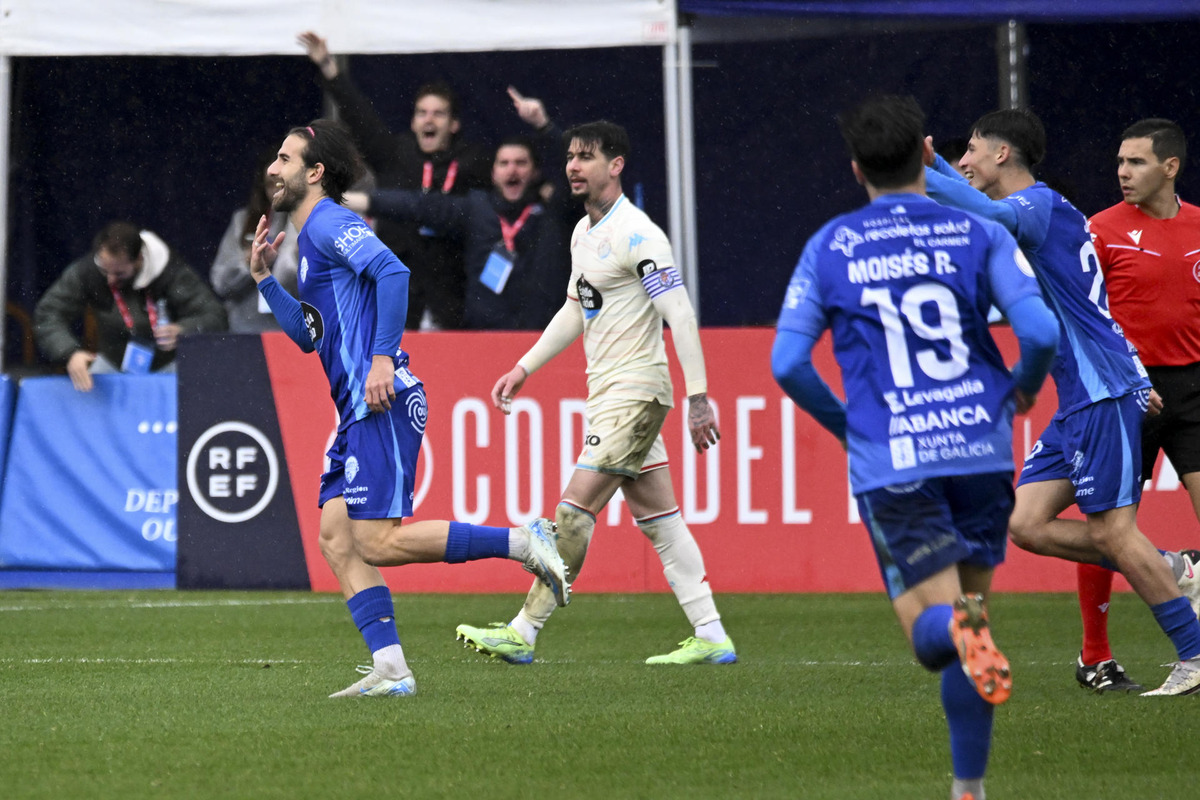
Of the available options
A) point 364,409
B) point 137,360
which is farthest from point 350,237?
point 137,360

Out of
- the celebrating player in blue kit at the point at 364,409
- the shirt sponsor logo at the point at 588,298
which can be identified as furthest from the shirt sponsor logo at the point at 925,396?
the shirt sponsor logo at the point at 588,298

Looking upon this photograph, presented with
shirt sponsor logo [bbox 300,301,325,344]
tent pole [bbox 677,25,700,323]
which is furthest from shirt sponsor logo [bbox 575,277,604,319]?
tent pole [bbox 677,25,700,323]

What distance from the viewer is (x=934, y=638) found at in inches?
162

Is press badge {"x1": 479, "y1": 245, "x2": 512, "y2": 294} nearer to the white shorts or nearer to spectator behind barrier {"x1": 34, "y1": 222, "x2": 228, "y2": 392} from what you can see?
spectator behind barrier {"x1": 34, "y1": 222, "x2": 228, "y2": 392}

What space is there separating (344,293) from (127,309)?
588 centimetres

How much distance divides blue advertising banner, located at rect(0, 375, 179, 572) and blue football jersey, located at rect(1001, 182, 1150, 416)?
6.09m

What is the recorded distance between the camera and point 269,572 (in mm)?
10555

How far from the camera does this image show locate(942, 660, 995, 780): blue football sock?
14.1ft

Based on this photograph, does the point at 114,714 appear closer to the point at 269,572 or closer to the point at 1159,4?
the point at 269,572

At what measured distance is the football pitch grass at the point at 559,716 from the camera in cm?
487

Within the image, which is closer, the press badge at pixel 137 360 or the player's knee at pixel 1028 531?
the player's knee at pixel 1028 531

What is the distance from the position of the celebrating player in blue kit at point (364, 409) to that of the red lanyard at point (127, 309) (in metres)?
5.46

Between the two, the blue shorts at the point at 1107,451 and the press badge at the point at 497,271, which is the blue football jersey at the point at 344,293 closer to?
the blue shorts at the point at 1107,451

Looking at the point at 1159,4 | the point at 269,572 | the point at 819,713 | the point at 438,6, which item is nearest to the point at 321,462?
the point at 269,572
